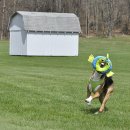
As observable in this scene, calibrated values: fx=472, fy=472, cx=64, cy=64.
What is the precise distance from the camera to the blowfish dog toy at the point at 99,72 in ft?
33.9

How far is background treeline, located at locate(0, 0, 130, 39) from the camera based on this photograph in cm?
9638

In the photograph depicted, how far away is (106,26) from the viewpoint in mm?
97250

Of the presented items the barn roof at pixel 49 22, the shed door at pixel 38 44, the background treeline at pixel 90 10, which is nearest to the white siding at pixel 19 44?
the shed door at pixel 38 44

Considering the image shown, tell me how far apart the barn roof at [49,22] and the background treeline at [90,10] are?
39.6 meters

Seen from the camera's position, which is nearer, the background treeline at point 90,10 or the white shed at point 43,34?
the white shed at point 43,34

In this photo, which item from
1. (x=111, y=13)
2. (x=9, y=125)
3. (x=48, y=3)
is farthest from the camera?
(x=48, y=3)

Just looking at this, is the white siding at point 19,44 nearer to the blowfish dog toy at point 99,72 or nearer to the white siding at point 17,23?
the white siding at point 17,23

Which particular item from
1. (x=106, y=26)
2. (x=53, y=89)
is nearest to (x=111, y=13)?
(x=106, y=26)

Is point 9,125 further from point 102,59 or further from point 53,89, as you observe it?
point 53,89

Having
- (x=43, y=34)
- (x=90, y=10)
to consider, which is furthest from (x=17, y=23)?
(x=90, y=10)

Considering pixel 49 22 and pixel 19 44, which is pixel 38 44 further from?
pixel 49 22

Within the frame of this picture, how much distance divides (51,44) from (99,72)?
140 ft

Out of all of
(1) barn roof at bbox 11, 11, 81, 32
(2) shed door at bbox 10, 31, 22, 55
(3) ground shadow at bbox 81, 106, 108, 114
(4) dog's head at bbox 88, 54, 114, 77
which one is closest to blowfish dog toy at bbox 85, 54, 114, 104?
(4) dog's head at bbox 88, 54, 114, 77

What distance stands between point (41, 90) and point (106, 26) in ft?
272
